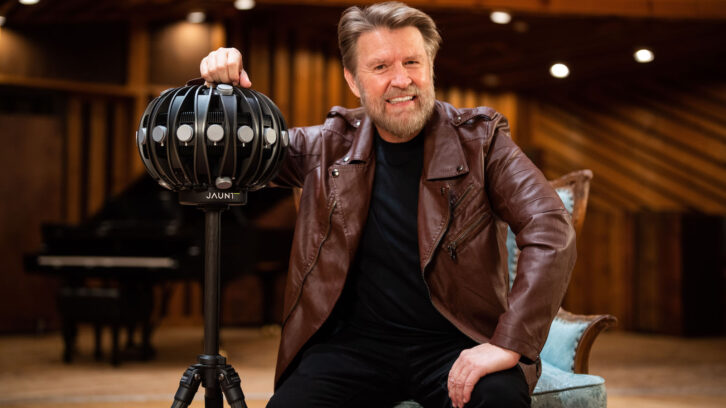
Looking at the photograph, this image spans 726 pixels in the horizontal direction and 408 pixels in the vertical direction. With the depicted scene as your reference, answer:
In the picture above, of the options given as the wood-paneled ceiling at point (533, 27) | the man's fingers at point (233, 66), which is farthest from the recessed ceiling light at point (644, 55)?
the man's fingers at point (233, 66)

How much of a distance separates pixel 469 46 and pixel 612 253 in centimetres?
243

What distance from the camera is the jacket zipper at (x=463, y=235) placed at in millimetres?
1814

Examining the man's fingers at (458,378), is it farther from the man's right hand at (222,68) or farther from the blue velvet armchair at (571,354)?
the man's right hand at (222,68)

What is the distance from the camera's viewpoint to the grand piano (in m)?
5.43

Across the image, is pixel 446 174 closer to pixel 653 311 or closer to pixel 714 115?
pixel 653 311

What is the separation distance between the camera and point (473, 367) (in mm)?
1617

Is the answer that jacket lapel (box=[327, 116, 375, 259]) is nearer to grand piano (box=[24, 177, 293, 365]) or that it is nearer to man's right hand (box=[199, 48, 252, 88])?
man's right hand (box=[199, 48, 252, 88])

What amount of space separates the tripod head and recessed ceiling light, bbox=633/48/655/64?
6540 mm

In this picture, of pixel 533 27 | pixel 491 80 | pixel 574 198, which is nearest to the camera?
pixel 574 198

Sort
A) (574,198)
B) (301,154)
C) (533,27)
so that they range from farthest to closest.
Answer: (533,27) < (574,198) < (301,154)

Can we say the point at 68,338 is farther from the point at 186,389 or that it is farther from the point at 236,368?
the point at 186,389

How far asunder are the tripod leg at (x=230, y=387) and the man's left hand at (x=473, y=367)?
43 centimetres

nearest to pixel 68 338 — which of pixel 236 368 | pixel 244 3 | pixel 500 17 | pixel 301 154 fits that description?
pixel 236 368

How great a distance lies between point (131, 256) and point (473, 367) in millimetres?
4249
